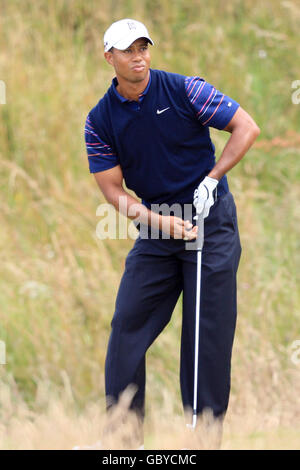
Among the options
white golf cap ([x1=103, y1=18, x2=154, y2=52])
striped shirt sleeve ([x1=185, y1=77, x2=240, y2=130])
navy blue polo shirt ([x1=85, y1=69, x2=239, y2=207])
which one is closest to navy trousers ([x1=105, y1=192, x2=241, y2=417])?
navy blue polo shirt ([x1=85, y1=69, x2=239, y2=207])

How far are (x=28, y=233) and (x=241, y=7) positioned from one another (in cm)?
355

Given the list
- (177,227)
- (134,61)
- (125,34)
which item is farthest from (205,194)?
(125,34)

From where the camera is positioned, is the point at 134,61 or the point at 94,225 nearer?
the point at 134,61

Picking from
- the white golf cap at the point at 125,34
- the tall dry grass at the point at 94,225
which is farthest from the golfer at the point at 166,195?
the tall dry grass at the point at 94,225

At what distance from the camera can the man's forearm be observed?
347 centimetres

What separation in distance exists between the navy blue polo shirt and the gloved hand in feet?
0.42

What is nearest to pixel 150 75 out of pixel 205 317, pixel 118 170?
pixel 118 170

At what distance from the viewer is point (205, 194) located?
11.1 ft

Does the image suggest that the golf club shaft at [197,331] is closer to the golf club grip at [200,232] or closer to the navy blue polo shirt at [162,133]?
the golf club grip at [200,232]

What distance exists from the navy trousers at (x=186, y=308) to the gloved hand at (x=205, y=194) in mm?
150

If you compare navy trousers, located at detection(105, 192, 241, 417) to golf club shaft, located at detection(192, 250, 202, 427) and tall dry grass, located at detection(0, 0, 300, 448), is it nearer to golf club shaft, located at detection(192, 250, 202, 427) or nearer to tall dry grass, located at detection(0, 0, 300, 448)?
golf club shaft, located at detection(192, 250, 202, 427)

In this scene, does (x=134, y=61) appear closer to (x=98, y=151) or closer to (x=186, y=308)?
(x=98, y=151)

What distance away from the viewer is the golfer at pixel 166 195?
11.2 feet

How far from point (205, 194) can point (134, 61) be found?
660 millimetres
